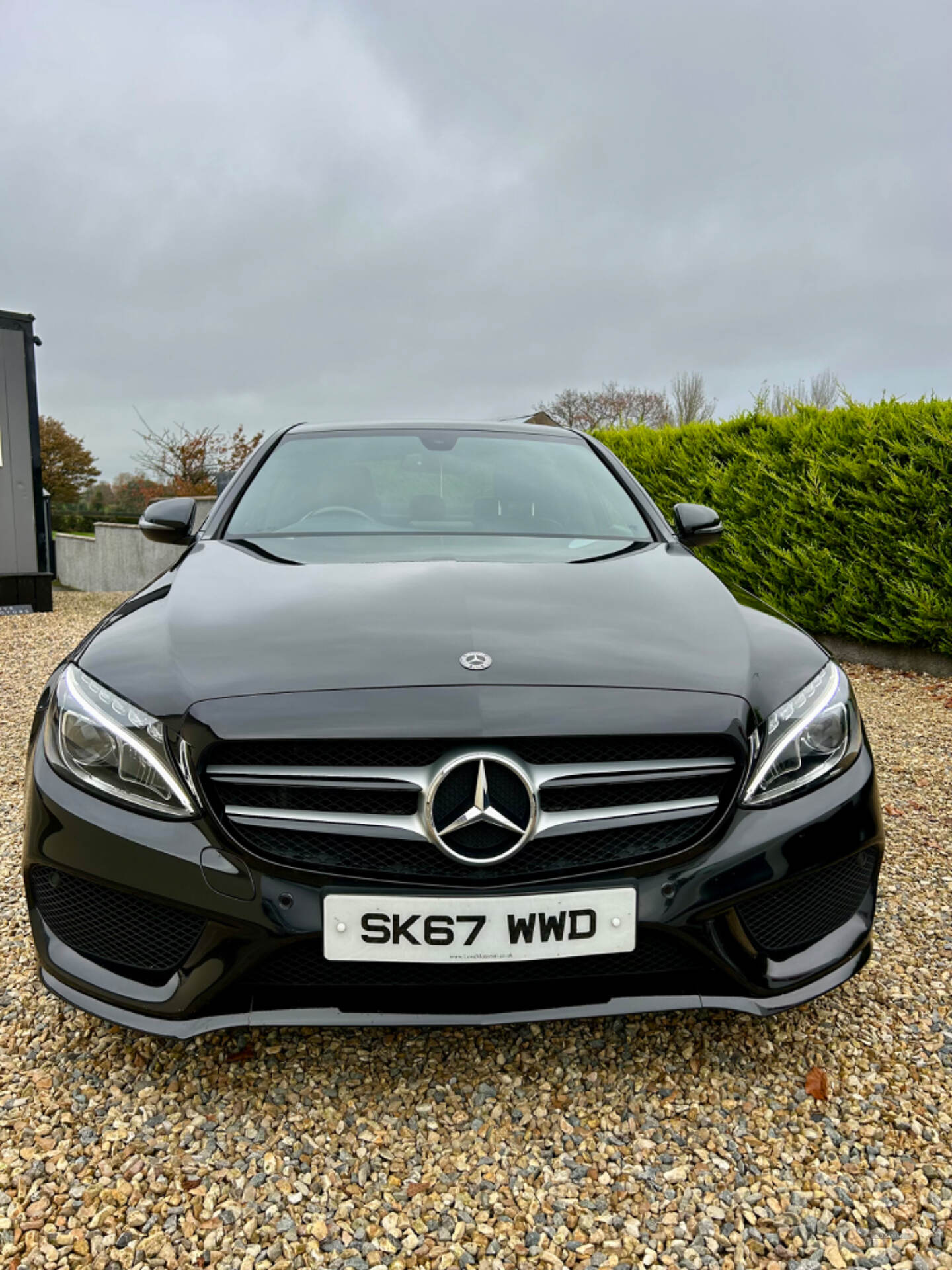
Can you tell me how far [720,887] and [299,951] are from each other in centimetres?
76

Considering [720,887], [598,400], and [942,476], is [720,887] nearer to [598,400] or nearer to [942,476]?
[942,476]

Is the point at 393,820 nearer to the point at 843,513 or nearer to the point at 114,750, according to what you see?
the point at 114,750

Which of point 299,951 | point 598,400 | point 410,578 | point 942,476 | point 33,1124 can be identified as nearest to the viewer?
point 299,951

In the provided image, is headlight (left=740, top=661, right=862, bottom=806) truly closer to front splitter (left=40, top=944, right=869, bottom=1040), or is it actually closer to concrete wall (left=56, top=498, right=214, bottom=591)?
front splitter (left=40, top=944, right=869, bottom=1040)

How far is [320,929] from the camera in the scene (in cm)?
162

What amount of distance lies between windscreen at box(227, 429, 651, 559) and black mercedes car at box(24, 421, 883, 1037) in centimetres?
78

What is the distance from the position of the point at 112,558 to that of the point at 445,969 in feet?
54.7

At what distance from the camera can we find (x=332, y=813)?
5.44ft

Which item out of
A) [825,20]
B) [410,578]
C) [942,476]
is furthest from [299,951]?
[825,20]

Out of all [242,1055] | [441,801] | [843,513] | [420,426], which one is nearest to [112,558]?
[843,513]

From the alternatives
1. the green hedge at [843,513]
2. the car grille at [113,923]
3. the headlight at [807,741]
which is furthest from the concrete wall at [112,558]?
the headlight at [807,741]

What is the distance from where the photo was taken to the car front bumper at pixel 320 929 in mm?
1637

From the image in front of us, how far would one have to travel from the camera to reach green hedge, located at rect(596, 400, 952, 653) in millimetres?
6574

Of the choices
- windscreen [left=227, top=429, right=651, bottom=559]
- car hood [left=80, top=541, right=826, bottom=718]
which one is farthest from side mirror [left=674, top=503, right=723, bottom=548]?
car hood [left=80, top=541, right=826, bottom=718]
